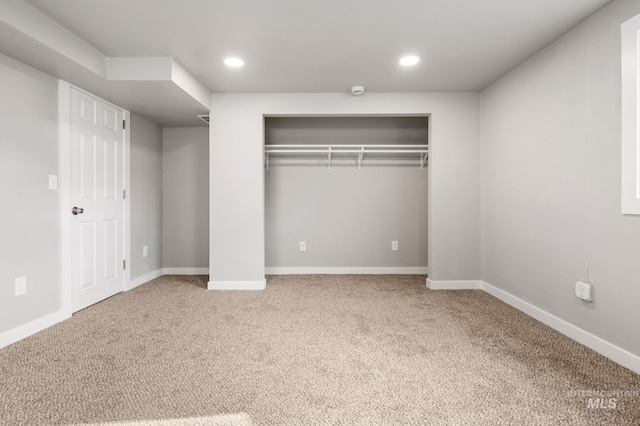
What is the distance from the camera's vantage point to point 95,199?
3.10 metres

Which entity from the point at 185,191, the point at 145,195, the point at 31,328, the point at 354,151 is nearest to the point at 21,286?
the point at 31,328

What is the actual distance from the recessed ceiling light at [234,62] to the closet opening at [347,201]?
Answer: 1.44 meters

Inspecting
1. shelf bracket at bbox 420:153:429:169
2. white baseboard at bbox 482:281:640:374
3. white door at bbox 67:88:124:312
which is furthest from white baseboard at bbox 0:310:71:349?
shelf bracket at bbox 420:153:429:169

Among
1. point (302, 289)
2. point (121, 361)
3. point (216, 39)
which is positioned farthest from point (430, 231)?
point (121, 361)

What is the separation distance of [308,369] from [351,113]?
2.72 metres

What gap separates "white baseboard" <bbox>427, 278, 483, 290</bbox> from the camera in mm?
3561

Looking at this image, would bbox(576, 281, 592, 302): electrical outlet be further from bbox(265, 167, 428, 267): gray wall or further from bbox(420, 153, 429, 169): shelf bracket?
bbox(420, 153, 429, 169): shelf bracket

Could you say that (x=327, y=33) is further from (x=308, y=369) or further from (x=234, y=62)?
(x=308, y=369)

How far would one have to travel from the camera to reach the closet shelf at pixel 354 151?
13.2 feet

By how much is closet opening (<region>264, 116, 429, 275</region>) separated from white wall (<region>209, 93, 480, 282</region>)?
0.69 meters

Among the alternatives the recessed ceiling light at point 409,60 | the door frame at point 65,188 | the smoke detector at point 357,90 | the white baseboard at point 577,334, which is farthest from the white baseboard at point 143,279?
the white baseboard at point 577,334

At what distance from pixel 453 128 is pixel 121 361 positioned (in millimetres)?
3667

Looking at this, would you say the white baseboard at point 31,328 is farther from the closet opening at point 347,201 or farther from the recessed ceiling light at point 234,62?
the recessed ceiling light at point 234,62

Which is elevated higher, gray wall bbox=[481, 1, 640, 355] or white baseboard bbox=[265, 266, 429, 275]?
gray wall bbox=[481, 1, 640, 355]
